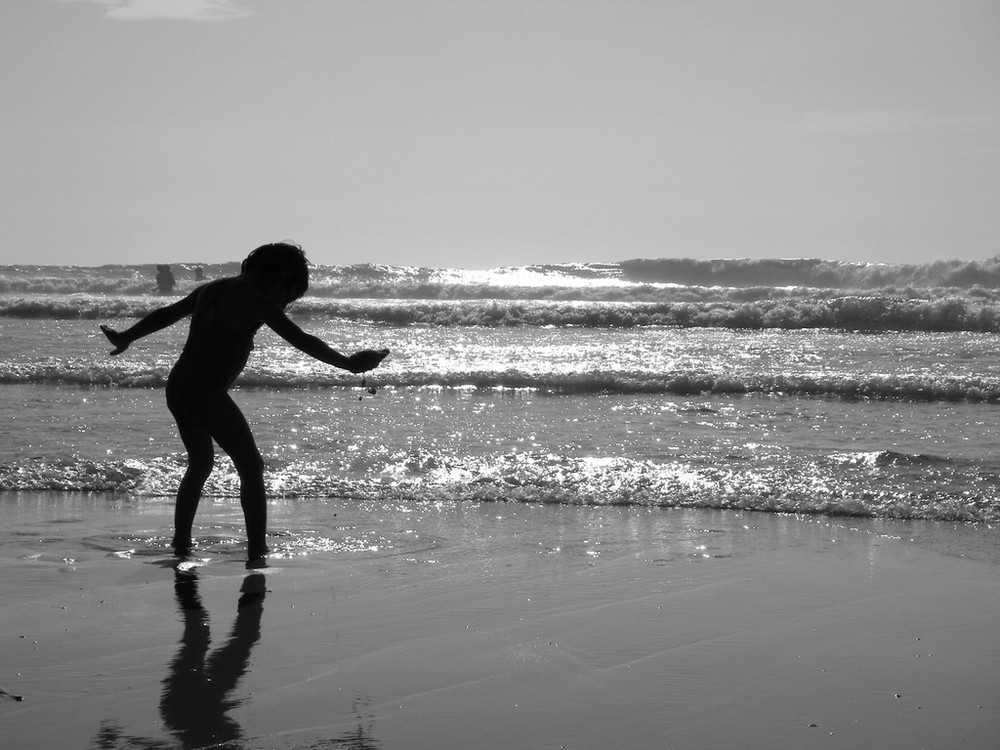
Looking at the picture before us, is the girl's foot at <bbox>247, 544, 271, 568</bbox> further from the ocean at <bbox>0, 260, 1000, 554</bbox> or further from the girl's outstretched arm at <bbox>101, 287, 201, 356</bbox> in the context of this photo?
the girl's outstretched arm at <bbox>101, 287, 201, 356</bbox>

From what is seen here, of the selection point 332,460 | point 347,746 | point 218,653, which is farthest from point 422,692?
point 332,460

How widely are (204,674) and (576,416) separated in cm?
679

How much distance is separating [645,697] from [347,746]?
2.90ft

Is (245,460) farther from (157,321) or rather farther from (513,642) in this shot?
(513,642)

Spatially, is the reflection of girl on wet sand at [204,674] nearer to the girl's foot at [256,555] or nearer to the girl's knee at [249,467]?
the girl's foot at [256,555]

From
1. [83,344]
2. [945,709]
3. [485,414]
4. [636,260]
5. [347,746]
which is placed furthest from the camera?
[636,260]

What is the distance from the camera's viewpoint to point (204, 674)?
341 centimetres

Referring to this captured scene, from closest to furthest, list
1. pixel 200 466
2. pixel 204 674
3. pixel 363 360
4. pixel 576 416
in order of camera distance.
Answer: pixel 204 674 → pixel 363 360 → pixel 200 466 → pixel 576 416

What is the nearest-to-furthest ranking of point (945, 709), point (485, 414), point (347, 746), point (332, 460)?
1. point (347, 746)
2. point (945, 709)
3. point (332, 460)
4. point (485, 414)

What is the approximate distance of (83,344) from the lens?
54.7 feet

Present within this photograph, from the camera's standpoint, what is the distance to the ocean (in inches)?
263

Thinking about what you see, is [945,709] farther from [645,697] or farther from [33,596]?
[33,596]

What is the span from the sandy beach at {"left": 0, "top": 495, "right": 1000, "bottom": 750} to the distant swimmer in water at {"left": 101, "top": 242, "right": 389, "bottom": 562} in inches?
11.8

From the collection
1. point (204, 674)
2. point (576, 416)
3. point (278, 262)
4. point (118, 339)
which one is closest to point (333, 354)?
point (278, 262)
